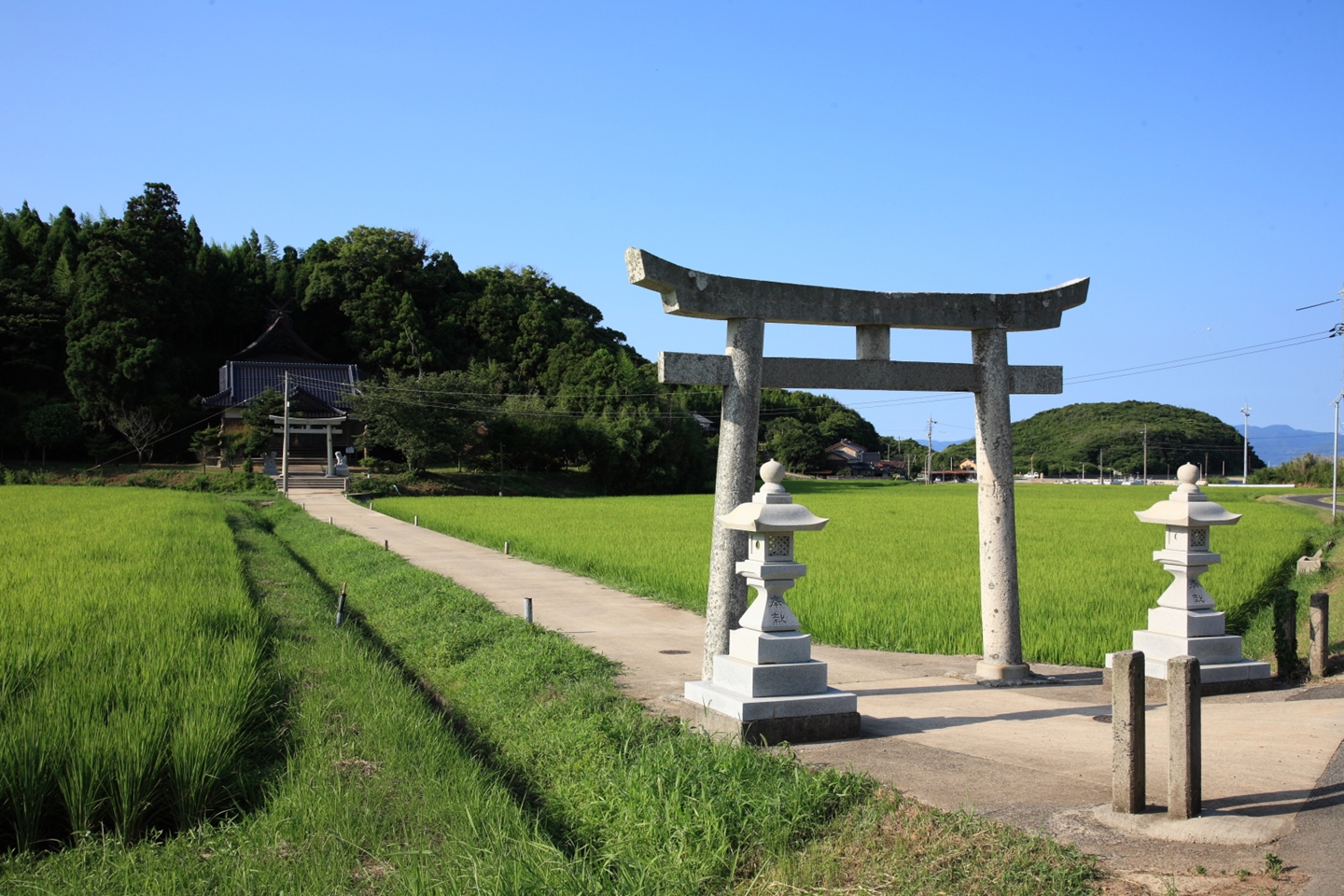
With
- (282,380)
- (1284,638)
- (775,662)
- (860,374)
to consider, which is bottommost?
(1284,638)

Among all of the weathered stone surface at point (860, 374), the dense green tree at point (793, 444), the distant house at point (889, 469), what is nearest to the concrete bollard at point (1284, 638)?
the weathered stone surface at point (860, 374)

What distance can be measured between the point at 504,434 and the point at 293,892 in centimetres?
4150

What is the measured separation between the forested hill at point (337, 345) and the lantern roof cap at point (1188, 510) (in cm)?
3536

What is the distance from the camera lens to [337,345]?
180ft

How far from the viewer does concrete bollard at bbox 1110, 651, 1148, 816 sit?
13.2 feet

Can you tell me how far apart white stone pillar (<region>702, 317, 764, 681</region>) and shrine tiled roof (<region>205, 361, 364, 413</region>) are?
37977mm

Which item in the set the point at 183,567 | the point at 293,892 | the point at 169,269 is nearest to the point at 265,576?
the point at 183,567

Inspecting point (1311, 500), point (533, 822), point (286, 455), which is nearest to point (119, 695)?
point (533, 822)

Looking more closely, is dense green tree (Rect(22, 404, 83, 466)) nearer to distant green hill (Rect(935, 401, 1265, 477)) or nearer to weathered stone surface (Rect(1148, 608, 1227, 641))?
weathered stone surface (Rect(1148, 608, 1227, 641))

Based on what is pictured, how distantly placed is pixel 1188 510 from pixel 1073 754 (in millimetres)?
2472

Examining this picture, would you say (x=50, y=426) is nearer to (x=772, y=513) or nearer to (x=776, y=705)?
(x=772, y=513)

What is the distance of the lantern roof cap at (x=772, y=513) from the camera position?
5.54 meters

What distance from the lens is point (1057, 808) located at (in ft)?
13.9

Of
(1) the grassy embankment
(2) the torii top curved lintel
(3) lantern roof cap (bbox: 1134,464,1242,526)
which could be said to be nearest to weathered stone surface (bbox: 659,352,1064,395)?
(2) the torii top curved lintel
